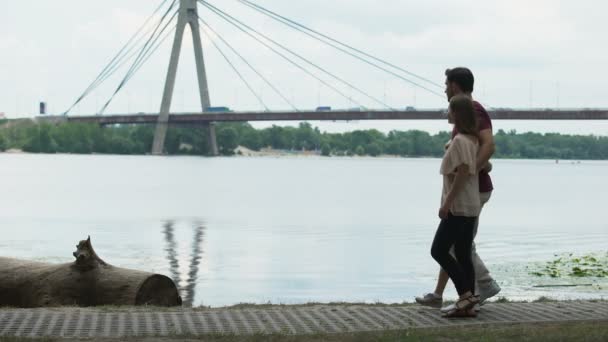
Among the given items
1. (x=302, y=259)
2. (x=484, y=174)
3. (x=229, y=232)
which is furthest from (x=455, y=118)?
(x=229, y=232)

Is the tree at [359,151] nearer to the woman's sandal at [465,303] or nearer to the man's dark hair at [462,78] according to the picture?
the man's dark hair at [462,78]

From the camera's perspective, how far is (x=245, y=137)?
417ft

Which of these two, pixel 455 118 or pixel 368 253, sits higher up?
pixel 455 118

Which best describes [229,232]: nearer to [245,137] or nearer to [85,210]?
[85,210]

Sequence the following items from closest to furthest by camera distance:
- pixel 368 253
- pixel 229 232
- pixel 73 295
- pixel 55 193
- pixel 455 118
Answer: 1. pixel 455 118
2. pixel 73 295
3. pixel 368 253
4. pixel 229 232
5. pixel 55 193

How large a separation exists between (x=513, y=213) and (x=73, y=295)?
21.9m

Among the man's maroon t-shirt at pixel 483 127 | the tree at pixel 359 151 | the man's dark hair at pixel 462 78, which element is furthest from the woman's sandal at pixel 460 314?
the tree at pixel 359 151

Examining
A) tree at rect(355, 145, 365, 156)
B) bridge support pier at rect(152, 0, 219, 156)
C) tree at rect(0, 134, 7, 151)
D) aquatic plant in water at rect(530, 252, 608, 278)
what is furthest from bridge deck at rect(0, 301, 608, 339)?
tree at rect(355, 145, 365, 156)

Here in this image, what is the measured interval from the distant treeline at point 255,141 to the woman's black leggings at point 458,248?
8548 cm

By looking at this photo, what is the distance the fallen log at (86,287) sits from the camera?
307 inches

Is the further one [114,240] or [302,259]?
[114,240]

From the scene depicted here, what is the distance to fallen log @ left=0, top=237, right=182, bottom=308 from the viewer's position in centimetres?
780

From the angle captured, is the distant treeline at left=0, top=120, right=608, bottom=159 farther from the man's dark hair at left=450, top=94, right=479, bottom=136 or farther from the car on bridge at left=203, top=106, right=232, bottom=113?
the man's dark hair at left=450, top=94, right=479, bottom=136

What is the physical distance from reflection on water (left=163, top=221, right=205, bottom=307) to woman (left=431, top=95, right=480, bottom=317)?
3.62 m
